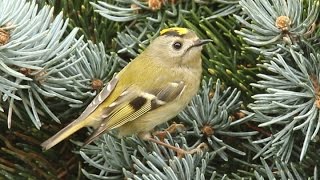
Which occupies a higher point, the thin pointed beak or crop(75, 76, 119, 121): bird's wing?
the thin pointed beak

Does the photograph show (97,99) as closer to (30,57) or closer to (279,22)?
(30,57)

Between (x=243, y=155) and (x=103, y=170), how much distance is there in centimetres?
29

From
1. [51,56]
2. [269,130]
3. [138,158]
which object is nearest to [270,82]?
[269,130]

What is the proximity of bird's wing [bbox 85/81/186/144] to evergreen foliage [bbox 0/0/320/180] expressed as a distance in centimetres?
9

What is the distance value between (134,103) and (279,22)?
564 mm

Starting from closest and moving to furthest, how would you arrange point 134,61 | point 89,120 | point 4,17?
1. point 4,17
2. point 89,120
3. point 134,61

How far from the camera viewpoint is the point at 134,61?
159cm

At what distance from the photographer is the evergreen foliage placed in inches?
47.1

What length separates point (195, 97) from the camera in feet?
4.50

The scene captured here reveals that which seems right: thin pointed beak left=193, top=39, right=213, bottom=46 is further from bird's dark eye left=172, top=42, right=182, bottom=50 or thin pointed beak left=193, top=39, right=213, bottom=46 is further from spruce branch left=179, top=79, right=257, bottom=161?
bird's dark eye left=172, top=42, right=182, bottom=50

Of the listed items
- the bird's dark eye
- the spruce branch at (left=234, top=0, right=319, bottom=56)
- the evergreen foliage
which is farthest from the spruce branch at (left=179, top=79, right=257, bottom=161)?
the bird's dark eye

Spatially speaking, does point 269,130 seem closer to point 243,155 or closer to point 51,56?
point 243,155

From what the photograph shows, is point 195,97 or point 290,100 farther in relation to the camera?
point 195,97

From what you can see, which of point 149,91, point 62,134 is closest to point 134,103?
point 149,91
